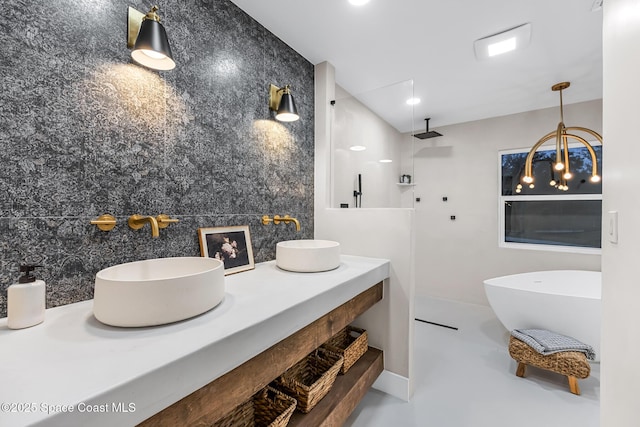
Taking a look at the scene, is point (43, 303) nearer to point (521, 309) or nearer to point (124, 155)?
point (124, 155)

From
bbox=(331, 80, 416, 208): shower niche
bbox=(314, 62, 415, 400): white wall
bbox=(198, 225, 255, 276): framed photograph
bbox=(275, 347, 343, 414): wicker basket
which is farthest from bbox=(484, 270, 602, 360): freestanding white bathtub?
bbox=(198, 225, 255, 276): framed photograph

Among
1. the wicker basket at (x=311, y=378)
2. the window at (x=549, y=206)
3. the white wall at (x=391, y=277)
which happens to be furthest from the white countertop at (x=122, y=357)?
the window at (x=549, y=206)

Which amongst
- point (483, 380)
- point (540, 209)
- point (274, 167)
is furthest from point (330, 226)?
point (540, 209)

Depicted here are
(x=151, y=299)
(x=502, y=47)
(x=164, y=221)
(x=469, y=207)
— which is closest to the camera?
(x=151, y=299)

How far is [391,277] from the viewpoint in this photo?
199 cm

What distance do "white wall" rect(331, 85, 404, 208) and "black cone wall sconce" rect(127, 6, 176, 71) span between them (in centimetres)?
142

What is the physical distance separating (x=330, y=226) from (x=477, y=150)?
2745 mm

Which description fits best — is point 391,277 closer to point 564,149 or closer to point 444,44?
point 444,44

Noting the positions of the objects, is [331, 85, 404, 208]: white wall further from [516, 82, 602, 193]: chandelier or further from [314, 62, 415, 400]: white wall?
[516, 82, 602, 193]: chandelier

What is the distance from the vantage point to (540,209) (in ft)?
11.7

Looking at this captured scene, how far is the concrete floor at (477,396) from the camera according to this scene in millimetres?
1734

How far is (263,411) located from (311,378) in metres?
0.44

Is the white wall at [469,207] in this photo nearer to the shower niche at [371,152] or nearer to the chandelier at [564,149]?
the chandelier at [564,149]

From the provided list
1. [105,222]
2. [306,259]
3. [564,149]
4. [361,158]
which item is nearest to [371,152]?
[361,158]
